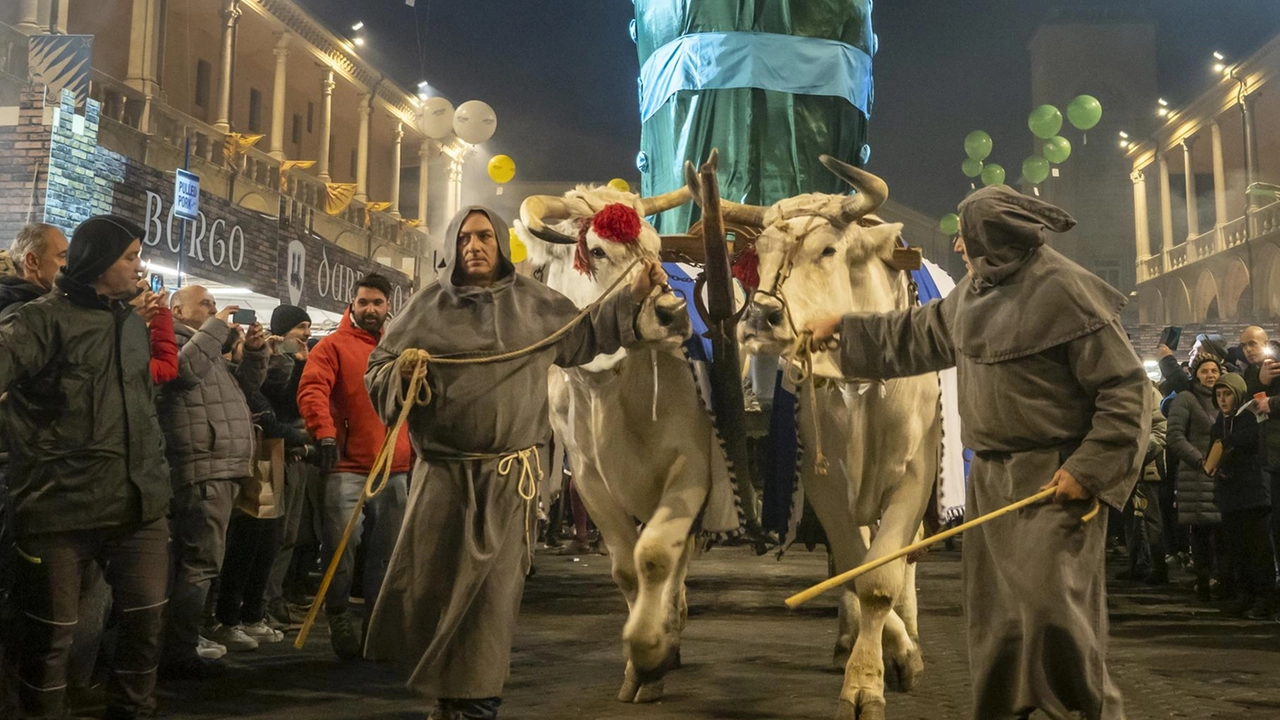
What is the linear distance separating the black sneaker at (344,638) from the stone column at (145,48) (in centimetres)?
1649

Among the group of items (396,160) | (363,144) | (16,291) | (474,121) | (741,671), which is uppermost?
(396,160)

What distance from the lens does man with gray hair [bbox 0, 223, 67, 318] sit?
4758 mm

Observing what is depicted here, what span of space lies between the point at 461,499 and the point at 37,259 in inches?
79.6

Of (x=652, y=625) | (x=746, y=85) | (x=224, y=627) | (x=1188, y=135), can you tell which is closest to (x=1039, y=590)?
(x=652, y=625)

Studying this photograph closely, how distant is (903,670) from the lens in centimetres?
550

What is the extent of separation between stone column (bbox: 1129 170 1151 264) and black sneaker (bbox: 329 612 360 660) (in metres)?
38.4

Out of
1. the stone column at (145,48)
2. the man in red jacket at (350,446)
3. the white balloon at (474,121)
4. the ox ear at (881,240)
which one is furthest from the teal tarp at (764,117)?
the stone column at (145,48)

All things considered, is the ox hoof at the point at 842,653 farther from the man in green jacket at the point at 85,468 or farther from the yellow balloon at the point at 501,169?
the yellow balloon at the point at 501,169

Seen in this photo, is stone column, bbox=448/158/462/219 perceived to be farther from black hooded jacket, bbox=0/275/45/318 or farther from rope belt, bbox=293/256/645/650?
rope belt, bbox=293/256/645/650

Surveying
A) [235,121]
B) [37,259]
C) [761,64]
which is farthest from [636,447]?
[235,121]

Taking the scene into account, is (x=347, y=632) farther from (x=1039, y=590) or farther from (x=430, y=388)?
(x=1039, y=590)

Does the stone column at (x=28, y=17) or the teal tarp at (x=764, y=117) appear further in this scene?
the stone column at (x=28, y=17)

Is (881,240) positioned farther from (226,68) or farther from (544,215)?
(226,68)

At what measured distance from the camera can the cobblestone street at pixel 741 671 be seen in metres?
5.05
